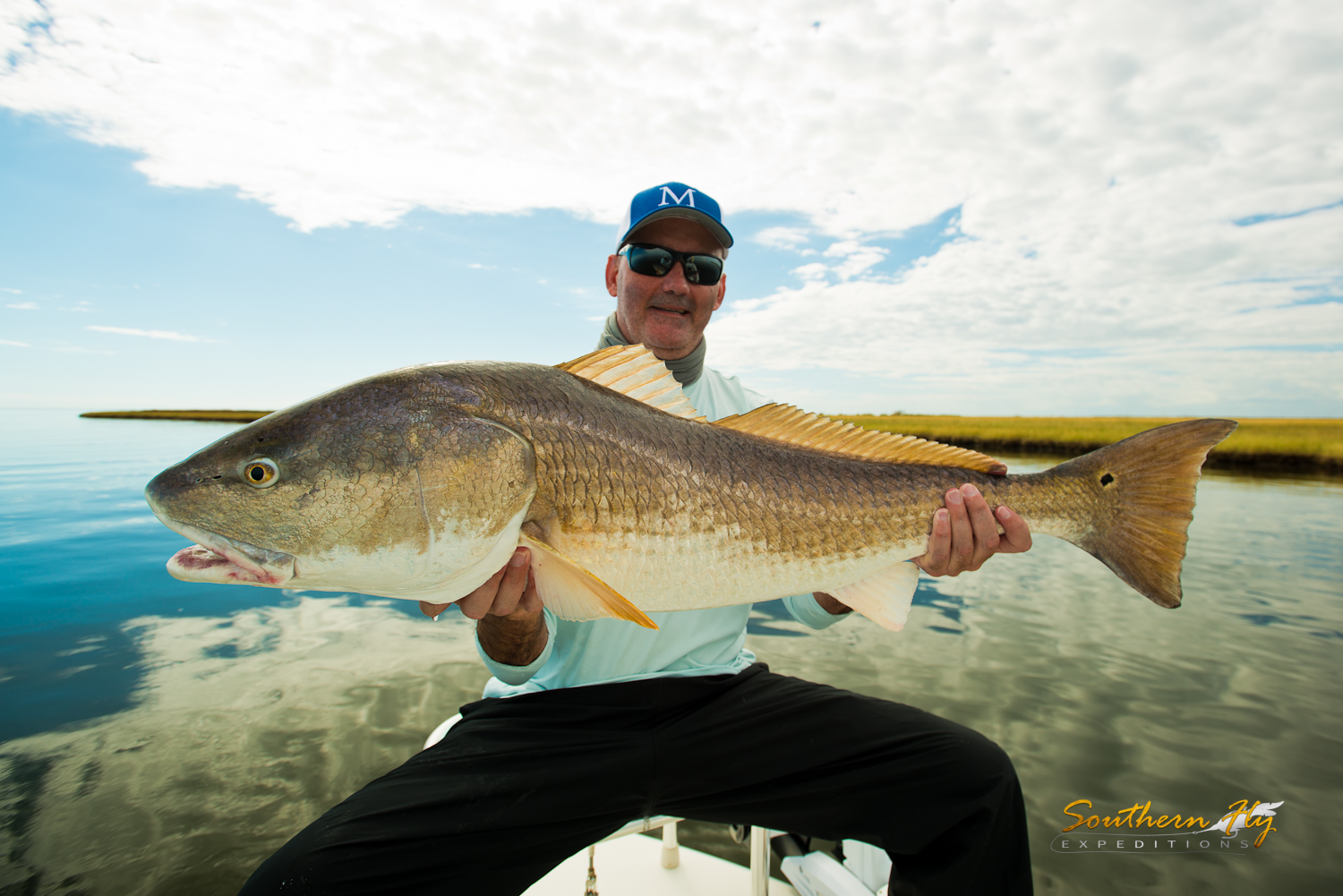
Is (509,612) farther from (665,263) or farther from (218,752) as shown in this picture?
(218,752)

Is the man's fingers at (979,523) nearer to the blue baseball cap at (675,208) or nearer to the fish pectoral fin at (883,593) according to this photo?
the fish pectoral fin at (883,593)

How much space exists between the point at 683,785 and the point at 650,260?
9.27ft

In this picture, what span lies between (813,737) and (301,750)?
5.10 metres

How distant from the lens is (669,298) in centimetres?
362

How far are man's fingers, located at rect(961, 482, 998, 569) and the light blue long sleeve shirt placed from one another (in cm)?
82

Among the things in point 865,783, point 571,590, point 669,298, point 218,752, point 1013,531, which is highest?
point 669,298

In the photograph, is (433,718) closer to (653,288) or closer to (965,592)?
(653,288)

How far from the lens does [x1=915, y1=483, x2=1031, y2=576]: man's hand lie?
99.6 inches

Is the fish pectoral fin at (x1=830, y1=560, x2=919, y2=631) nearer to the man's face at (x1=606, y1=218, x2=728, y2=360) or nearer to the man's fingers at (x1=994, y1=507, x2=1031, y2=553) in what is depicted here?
the man's fingers at (x1=994, y1=507, x2=1031, y2=553)

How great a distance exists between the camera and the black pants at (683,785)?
2.18 m

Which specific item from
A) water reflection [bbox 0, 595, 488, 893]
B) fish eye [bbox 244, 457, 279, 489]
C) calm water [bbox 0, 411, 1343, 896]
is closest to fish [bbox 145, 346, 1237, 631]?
fish eye [bbox 244, 457, 279, 489]

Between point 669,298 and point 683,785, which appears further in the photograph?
point 669,298

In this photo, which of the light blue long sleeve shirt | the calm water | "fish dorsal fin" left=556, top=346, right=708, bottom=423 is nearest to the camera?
"fish dorsal fin" left=556, top=346, right=708, bottom=423

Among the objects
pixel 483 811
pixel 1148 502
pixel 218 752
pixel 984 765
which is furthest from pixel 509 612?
pixel 218 752
